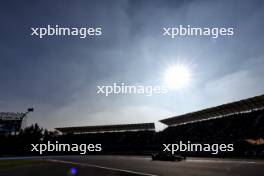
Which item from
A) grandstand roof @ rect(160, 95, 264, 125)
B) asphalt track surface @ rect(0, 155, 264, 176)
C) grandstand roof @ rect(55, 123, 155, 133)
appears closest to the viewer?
asphalt track surface @ rect(0, 155, 264, 176)

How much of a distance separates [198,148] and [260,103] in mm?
13604

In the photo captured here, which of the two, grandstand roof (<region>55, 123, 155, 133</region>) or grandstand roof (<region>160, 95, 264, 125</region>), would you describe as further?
grandstand roof (<region>55, 123, 155, 133</region>)

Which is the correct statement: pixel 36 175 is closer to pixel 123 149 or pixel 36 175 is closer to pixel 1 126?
pixel 1 126

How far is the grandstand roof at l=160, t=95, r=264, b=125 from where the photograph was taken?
5849cm

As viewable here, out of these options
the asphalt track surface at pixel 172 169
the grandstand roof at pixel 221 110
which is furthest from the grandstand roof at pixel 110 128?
the asphalt track surface at pixel 172 169

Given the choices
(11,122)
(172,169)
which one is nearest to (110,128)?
(11,122)

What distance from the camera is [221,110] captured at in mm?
66625

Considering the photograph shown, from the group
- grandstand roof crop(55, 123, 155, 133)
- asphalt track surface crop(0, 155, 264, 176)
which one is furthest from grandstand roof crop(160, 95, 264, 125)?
asphalt track surface crop(0, 155, 264, 176)

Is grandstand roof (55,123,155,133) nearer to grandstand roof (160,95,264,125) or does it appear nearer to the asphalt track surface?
grandstand roof (160,95,264,125)

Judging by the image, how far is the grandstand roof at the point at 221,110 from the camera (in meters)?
58.5

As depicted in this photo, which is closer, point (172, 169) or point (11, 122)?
point (172, 169)

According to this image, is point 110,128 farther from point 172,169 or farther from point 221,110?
point 172,169

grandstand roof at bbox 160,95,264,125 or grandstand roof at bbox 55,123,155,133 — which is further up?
grandstand roof at bbox 160,95,264,125

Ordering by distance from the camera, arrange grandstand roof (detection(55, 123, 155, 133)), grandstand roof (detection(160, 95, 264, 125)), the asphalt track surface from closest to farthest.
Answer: the asphalt track surface, grandstand roof (detection(160, 95, 264, 125)), grandstand roof (detection(55, 123, 155, 133))
